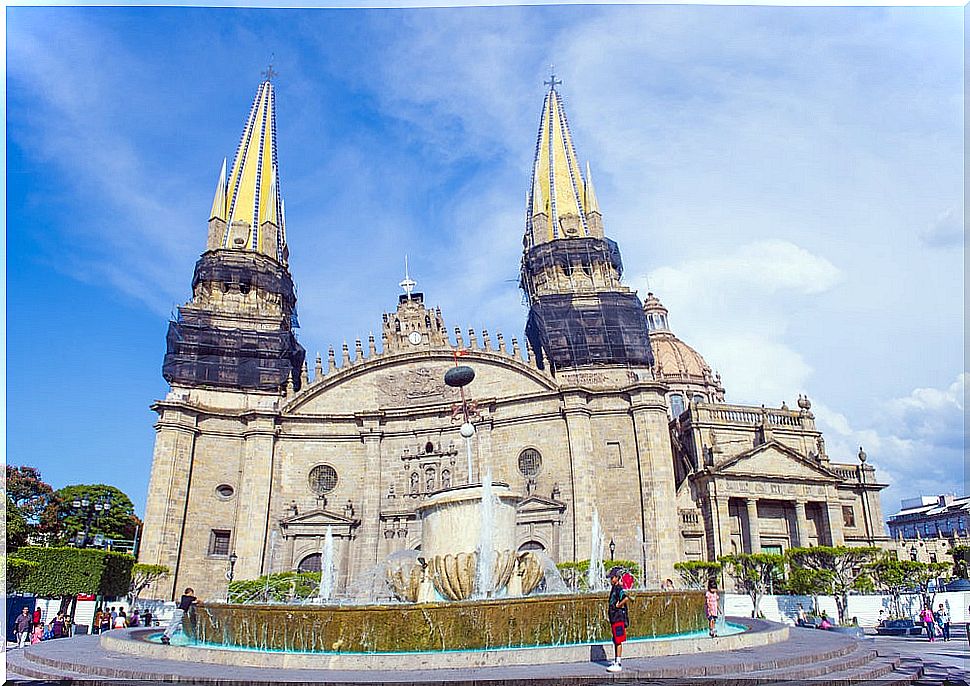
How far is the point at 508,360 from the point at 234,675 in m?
29.6

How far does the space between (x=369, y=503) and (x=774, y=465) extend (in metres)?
19.8

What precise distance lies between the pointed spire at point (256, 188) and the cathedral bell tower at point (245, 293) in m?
0.06

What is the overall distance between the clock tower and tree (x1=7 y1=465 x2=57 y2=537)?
2044 centimetres

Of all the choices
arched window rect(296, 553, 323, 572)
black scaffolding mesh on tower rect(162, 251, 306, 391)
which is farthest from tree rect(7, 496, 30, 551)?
arched window rect(296, 553, 323, 572)

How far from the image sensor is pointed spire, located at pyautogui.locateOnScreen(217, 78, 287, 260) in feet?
146

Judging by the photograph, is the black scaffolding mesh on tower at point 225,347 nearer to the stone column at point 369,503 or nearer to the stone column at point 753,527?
the stone column at point 369,503

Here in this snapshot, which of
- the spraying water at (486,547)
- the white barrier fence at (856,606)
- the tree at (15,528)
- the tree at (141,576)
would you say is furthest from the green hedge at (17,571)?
the white barrier fence at (856,606)

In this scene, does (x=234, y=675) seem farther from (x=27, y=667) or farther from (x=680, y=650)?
(x=680, y=650)

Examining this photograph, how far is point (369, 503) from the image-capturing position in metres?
35.4

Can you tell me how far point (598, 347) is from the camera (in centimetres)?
3725

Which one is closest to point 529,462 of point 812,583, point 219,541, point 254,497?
point 254,497

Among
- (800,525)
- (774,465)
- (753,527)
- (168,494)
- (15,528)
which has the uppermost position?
(774,465)

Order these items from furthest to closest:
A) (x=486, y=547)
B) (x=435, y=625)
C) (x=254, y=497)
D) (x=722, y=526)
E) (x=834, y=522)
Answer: (x=254, y=497) < (x=834, y=522) < (x=722, y=526) < (x=486, y=547) < (x=435, y=625)

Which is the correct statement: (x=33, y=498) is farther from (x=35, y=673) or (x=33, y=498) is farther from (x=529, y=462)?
(x=35, y=673)
